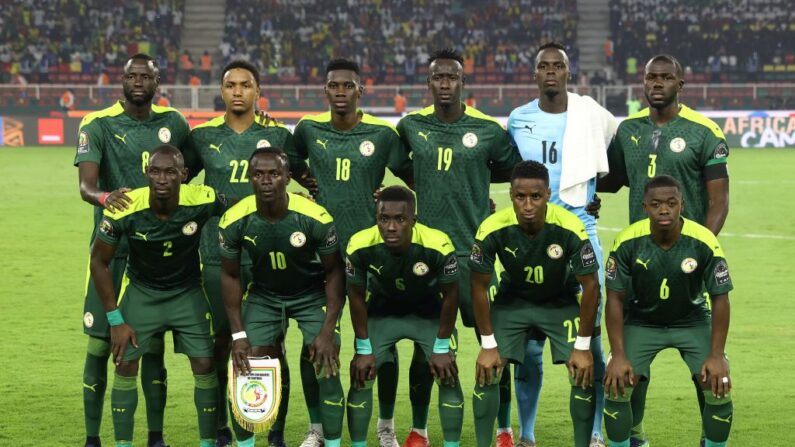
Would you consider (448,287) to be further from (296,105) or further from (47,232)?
(296,105)

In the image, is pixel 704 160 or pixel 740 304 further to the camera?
pixel 740 304

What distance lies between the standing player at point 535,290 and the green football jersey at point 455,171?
56 cm

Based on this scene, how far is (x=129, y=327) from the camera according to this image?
23.4 feet

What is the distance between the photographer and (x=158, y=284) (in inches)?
289

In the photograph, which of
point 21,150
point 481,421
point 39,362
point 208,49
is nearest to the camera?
point 481,421

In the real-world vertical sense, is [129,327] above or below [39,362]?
above

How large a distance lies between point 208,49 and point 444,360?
39.4m

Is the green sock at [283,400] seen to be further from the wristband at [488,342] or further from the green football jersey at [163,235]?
the wristband at [488,342]

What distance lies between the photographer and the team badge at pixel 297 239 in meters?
7.13

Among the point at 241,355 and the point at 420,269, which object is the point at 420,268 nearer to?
the point at 420,269

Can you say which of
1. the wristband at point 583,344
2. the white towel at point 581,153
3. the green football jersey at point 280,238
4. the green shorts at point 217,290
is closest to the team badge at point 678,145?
the white towel at point 581,153

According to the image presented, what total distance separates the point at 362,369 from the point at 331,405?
0.30m

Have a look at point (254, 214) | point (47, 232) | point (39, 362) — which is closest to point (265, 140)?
point (254, 214)

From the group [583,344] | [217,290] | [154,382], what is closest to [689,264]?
[583,344]
